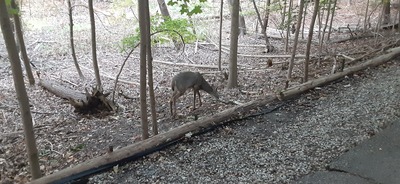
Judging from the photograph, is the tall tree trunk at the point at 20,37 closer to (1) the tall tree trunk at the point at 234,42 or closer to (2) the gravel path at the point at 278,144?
(1) the tall tree trunk at the point at 234,42

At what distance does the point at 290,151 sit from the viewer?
509cm

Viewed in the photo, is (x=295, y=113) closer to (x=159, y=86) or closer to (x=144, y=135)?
(x=144, y=135)

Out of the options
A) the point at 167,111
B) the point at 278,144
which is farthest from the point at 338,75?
the point at 167,111

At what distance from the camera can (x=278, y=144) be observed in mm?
5324

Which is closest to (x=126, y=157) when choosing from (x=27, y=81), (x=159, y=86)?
(x=159, y=86)

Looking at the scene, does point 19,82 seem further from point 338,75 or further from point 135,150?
point 338,75

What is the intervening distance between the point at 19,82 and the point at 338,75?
6524mm

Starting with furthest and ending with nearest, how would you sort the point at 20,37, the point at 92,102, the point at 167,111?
the point at 20,37 → the point at 92,102 → the point at 167,111

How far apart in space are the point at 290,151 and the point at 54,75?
7802 millimetres

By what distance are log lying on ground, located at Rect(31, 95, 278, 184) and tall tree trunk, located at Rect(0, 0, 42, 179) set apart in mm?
295

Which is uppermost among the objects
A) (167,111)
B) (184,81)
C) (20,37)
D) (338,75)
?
(20,37)

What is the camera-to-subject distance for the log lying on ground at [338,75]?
7078 mm

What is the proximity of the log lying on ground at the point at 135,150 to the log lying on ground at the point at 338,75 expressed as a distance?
116 cm

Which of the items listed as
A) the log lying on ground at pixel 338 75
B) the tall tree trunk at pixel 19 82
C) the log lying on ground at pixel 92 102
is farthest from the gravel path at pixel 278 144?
the log lying on ground at pixel 92 102
